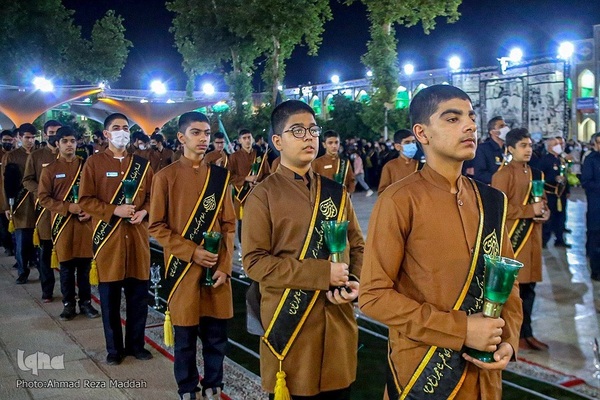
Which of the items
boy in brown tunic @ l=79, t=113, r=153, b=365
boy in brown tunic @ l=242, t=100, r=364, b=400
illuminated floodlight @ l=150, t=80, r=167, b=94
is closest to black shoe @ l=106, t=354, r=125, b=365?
boy in brown tunic @ l=79, t=113, r=153, b=365

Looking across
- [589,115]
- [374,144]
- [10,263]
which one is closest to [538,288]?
[10,263]

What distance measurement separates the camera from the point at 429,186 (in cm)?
271

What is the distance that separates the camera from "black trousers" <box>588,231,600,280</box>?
9156 millimetres

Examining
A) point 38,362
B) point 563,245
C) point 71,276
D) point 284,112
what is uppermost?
point 284,112

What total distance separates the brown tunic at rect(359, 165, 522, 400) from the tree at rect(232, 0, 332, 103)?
79.8 ft

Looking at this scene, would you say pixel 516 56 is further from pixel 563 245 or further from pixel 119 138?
pixel 119 138

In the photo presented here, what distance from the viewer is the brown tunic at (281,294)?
11.4 ft

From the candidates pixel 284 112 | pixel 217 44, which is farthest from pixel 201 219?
pixel 217 44

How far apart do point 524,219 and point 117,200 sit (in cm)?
408

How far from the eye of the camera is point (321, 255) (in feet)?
11.5

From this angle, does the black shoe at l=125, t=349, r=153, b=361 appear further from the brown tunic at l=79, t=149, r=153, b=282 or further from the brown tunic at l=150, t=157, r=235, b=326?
the brown tunic at l=150, t=157, r=235, b=326

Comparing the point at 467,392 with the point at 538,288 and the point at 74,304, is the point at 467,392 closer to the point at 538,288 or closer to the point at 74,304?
the point at 74,304

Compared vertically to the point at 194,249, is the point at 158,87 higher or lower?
higher

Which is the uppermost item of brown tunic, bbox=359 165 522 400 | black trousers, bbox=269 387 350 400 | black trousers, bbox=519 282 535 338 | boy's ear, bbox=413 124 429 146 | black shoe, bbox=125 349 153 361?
boy's ear, bbox=413 124 429 146
